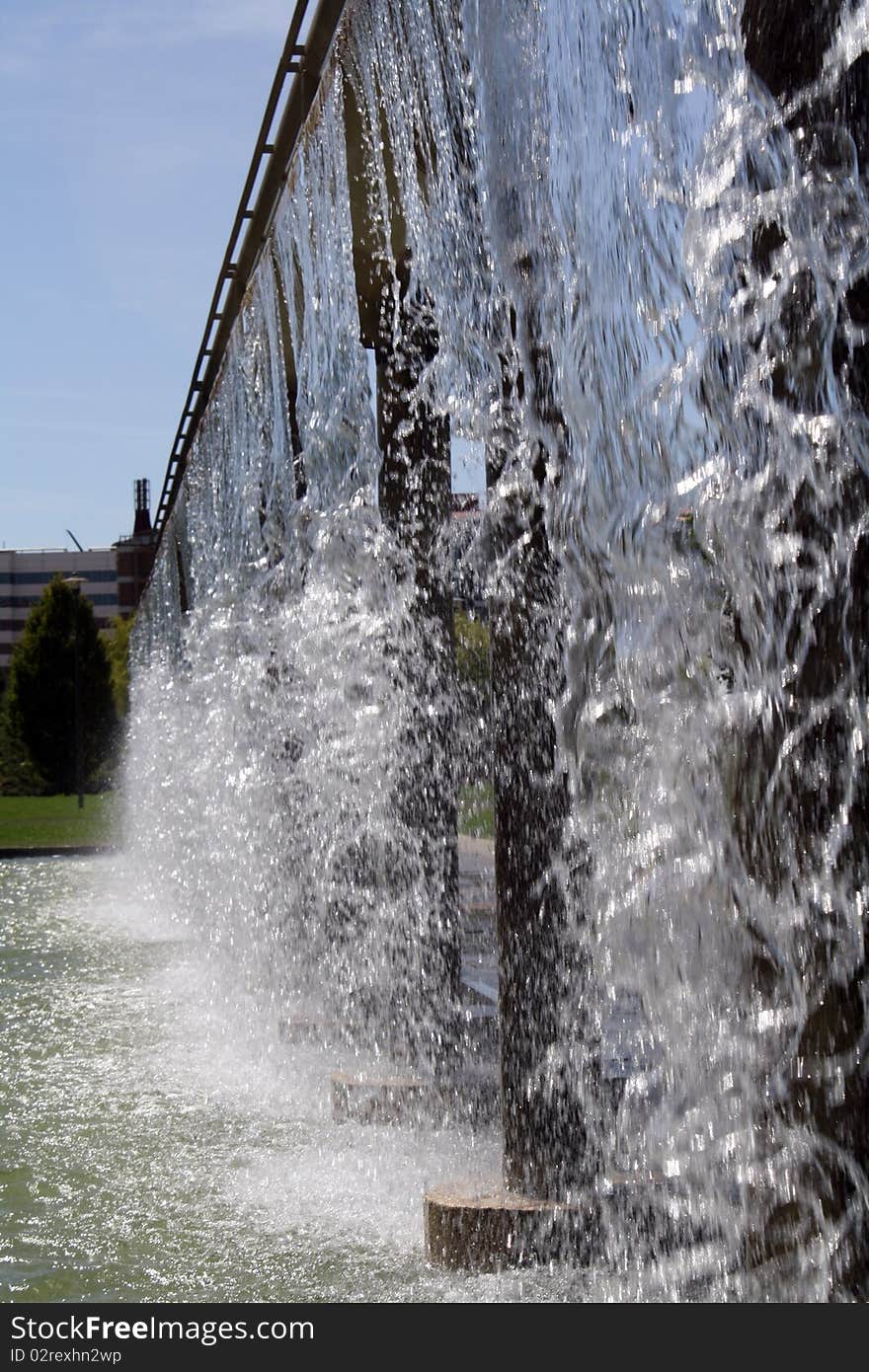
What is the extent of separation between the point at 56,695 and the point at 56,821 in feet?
51.6

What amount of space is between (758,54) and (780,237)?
1.26 ft

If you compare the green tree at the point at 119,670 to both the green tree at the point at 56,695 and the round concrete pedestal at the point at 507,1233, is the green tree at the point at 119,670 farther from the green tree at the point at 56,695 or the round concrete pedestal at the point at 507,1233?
the round concrete pedestal at the point at 507,1233

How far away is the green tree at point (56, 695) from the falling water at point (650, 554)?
1574 inches

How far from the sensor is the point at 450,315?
19.2 feet

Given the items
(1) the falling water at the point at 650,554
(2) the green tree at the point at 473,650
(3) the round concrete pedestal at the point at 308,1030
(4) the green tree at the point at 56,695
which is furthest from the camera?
(4) the green tree at the point at 56,695

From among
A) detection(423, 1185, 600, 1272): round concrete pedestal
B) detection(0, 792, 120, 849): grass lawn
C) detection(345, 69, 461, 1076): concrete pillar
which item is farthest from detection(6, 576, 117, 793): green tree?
detection(423, 1185, 600, 1272): round concrete pedestal

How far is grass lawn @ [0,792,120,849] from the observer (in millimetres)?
25594

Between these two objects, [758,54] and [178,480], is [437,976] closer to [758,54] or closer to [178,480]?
[758,54]

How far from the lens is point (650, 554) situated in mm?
3984

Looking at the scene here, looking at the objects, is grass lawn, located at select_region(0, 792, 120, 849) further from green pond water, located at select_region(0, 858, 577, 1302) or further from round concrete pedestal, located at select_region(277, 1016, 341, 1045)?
round concrete pedestal, located at select_region(277, 1016, 341, 1045)

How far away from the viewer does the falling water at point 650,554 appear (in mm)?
3076

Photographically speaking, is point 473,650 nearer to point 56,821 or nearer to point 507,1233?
point 507,1233

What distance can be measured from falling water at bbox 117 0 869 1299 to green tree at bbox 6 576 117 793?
1574 inches

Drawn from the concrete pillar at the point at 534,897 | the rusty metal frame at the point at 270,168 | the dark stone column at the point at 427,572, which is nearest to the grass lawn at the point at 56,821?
the rusty metal frame at the point at 270,168
